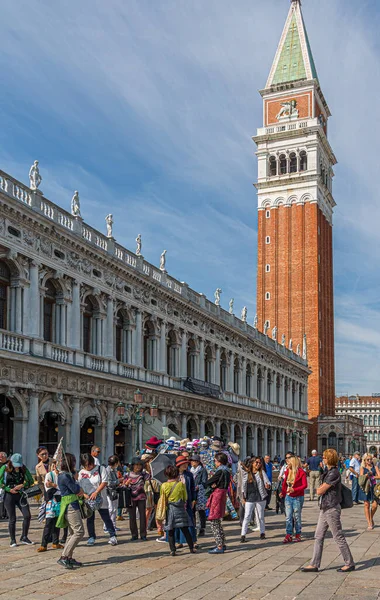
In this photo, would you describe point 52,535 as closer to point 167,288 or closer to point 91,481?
point 91,481

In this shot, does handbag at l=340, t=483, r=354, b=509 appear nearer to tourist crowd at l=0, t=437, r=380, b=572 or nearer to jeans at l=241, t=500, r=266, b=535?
tourist crowd at l=0, t=437, r=380, b=572

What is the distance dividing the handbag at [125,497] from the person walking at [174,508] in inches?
60.6

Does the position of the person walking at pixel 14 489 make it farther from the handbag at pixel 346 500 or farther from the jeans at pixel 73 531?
the handbag at pixel 346 500

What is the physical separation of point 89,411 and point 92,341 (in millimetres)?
3264

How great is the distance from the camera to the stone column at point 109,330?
33.3 meters

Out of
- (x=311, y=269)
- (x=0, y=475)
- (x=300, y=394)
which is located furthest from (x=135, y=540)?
(x=311, y=269)

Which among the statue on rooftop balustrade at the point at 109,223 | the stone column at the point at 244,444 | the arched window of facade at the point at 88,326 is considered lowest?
the stone column at the point at 244,444

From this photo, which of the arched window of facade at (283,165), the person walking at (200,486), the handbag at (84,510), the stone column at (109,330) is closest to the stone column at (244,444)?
the stone column at (109,330)

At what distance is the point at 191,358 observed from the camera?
146 feet

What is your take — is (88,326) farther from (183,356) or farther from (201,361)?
(201,361)

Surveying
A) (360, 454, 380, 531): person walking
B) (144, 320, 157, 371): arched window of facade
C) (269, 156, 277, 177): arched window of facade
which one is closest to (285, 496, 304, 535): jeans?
(360, 454, 380, 531): person walking

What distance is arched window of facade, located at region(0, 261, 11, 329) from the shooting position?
87.5ft

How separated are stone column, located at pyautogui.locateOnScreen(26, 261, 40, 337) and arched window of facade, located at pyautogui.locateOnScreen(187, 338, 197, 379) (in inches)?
689

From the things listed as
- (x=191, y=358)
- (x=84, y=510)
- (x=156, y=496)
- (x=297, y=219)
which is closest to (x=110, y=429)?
(x=191, y=358)
